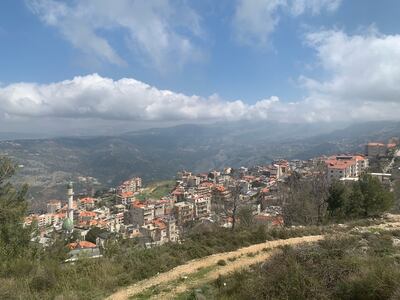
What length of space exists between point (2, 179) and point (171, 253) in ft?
34.7

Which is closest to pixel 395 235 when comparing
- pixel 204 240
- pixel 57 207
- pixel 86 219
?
pixel 204 240

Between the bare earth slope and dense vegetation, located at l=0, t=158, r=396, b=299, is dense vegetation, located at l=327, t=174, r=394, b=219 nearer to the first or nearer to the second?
dense vegetation, located at l=0, t=158, r=396, b=299

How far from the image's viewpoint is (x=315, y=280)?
5645 mm

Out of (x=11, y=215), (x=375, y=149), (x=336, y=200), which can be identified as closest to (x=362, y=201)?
(x=336, y=200)

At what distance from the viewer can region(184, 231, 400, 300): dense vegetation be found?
5098 millimetres

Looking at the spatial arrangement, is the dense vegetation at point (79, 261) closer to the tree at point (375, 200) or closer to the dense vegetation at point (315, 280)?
the dense vegetation at point (315, 280)

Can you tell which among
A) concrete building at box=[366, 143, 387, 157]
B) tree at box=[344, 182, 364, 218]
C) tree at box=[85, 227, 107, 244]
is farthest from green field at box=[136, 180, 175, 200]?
tree at box=[344, 182, 364, 218]

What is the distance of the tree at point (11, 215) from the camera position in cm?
1298

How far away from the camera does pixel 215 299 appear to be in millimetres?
6812

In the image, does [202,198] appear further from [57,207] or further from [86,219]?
[57,207]

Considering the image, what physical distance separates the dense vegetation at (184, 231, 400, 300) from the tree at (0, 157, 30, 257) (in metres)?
8.42

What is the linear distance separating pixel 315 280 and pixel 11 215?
47.1ft

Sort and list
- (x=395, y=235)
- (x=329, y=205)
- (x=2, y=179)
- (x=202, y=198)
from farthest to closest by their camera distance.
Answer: (x=202, y=198), (x=329, y=205), (x=2, y=179), (x=395, y=235)

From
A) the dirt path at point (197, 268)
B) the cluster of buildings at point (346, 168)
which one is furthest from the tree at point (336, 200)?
the cluster of buildings at point (346, 168)
